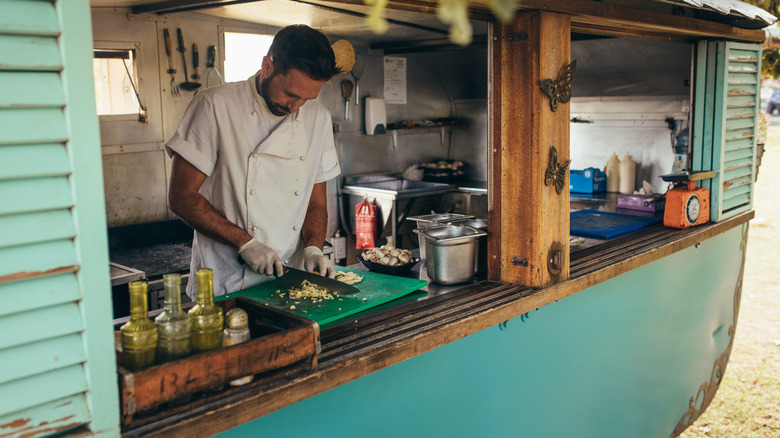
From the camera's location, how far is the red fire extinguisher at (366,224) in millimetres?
5824

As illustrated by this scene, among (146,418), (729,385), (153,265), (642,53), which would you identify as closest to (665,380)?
(729,385)

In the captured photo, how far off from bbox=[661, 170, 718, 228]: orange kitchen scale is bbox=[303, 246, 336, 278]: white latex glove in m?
2.31

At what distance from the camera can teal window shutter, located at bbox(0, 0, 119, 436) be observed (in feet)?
4.34

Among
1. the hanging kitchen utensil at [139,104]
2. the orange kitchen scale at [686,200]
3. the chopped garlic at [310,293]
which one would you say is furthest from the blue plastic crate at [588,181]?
the chopped garlic at [310,293]

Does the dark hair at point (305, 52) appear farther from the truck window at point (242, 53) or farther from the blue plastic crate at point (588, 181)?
the blue plastic crate at point (588, 181)

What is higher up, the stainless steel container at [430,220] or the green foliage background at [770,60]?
the green foliage background at [770,60]

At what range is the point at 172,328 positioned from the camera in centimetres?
166

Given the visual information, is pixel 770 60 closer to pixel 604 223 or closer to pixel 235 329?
pixel 604 223

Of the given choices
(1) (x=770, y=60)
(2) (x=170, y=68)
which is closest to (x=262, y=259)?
(2) (x=170, y=68)

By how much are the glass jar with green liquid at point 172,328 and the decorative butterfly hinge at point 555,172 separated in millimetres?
1661

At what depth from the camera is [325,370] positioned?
195 cm

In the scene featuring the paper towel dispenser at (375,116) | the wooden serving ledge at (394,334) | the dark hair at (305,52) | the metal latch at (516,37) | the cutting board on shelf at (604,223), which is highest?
the metal latch at (516,37)

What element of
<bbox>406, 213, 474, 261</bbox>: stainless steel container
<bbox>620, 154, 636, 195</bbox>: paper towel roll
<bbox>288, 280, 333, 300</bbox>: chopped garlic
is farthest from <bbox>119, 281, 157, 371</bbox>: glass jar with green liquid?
<bbox>620, 154, 636, 195</bbox>: paper towel roll

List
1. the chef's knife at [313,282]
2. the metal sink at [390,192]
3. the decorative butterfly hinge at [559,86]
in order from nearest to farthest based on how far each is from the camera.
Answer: the chef's knife at [313,282] < the decorative butterfly hinge at [559,86] < the metal sink at [390,192]
